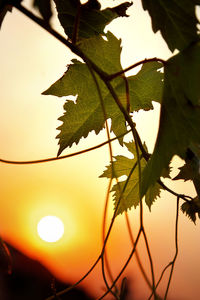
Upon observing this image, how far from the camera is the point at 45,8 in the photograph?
302 millimetres

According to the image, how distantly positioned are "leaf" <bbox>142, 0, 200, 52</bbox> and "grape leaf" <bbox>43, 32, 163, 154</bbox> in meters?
0.14

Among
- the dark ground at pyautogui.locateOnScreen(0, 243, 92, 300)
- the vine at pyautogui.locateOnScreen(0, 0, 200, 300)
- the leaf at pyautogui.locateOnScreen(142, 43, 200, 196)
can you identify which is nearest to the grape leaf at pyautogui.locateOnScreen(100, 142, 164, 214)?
the vine at pyautogui.locateOnScreen(0, 0, 200, 300)

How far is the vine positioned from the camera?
29cm

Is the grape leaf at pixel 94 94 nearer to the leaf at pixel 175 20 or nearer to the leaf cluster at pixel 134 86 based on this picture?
the leaf cluster at pixel 134 86

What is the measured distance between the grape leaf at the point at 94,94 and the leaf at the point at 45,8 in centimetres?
14

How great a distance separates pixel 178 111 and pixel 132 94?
196 mm

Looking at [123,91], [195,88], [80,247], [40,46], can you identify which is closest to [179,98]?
[195,88]

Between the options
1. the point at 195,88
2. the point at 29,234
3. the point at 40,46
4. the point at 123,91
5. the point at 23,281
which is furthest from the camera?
the point at 29,234

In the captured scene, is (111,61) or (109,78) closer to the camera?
(109,78)

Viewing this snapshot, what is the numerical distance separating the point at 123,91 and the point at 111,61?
0.04m

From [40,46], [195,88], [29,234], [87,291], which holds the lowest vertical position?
[87,291]

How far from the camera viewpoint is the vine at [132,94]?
0.29 metres

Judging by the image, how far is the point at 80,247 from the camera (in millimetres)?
1966

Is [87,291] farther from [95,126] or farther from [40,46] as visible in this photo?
[95,126]
